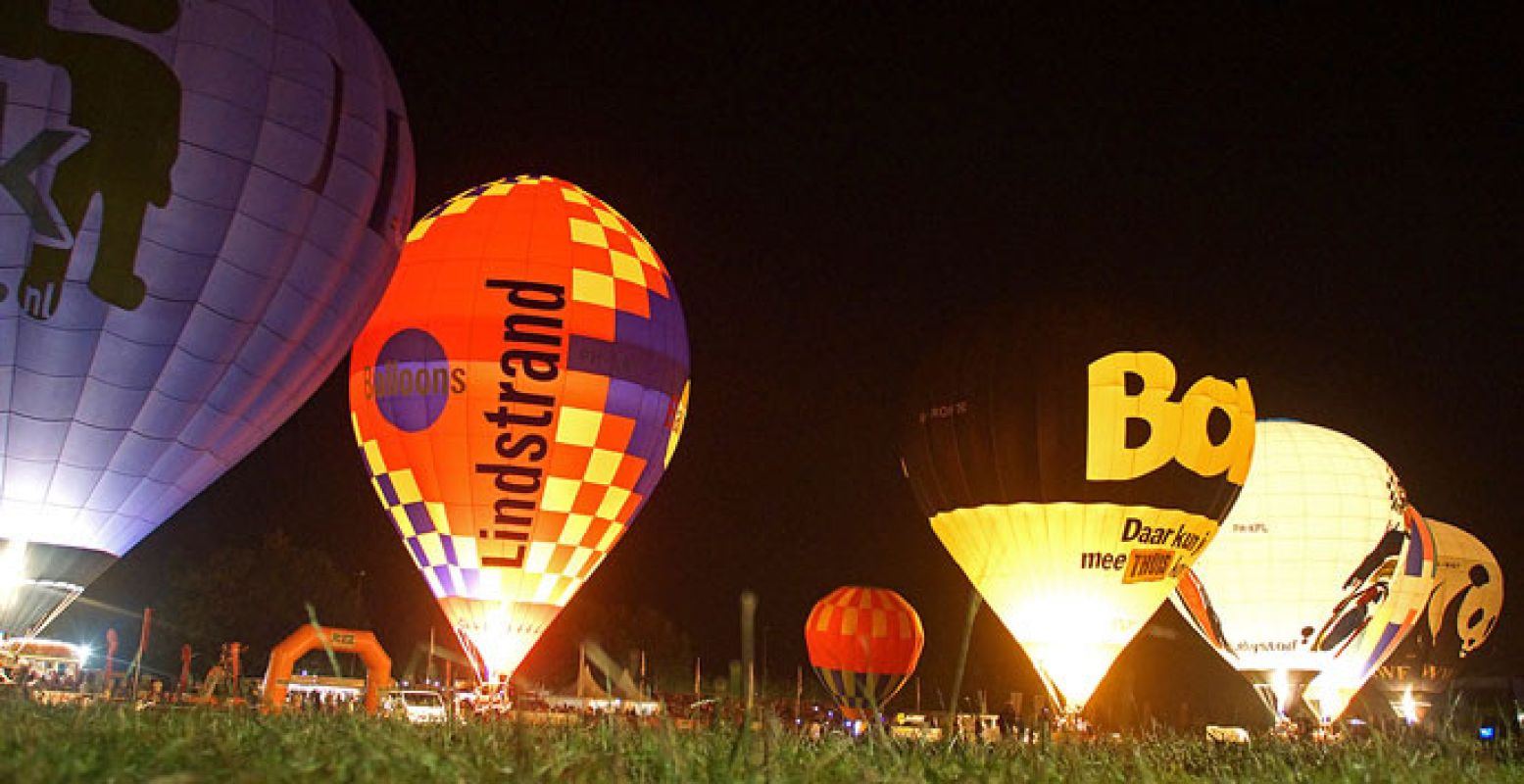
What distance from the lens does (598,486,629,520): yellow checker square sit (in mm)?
19062

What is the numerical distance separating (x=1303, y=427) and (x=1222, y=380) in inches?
354

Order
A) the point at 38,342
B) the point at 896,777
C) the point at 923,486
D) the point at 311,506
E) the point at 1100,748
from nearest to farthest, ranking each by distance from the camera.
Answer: the point at 896,777
the point at 1100,748
the point at 38,342
the point at 923,486
the point at 311,506

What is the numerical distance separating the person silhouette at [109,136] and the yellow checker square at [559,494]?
23.2ft

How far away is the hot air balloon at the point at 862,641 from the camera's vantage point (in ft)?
102

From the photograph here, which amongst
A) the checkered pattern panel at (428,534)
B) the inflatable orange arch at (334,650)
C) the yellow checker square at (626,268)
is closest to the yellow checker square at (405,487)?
the checkered pattern panel at (428,534)

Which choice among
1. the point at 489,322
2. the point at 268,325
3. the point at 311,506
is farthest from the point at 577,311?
the point at 311,506

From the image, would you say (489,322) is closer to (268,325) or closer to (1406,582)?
(268,325)

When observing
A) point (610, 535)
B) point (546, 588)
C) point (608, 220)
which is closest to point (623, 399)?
point (610, 535)

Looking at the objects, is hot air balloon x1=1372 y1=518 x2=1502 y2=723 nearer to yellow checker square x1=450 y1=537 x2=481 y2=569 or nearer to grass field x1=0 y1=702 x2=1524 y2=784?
yellow checker square x1=450 y1=537 x2=481 y2=569

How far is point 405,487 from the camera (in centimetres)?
1853

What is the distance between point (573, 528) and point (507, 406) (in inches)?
84.4

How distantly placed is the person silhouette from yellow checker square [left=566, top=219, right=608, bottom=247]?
7586mm

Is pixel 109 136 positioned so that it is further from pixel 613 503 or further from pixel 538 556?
pixel 613 503

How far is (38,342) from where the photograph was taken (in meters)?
11.8
